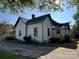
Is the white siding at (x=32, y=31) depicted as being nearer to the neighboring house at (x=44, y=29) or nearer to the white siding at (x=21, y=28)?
the neighboring house at (x=44, y=29)

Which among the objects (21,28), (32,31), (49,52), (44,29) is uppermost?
(21,28)

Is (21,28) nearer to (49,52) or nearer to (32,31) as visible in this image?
(32,31)

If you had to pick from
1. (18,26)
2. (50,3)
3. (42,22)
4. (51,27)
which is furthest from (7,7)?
(18,26)

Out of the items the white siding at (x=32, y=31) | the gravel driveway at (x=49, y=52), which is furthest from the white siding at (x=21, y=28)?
the gravel driveway at (x=49, y=52)

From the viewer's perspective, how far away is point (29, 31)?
1166 inches

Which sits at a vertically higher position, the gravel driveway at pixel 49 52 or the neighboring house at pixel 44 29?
the neighboring house at pixel 44 29

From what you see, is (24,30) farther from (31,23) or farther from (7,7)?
(7,7)

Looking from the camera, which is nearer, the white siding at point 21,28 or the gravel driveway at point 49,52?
the gravel driveway at point 49,52

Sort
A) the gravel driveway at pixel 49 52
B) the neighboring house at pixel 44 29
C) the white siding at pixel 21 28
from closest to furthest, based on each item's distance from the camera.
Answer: the gravel driveway at pixel 49 52 < the neighboring house at pixel 44 29 < the white siding at pixel 21 28

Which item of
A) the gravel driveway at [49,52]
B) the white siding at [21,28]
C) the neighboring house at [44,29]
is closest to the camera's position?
the gravel driveway at [49,52]

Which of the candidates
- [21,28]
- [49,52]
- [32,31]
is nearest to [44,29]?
[32,31]

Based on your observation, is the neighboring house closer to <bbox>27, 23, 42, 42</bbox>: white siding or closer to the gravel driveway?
<bbox>27, 23, 42, 42</bbox>: white siding

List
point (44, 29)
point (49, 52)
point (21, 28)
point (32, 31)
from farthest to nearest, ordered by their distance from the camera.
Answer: point (21, 28) → point (32, 31) → point (44, 29) → point (49, 52)

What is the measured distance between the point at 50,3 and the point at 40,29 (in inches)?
623
